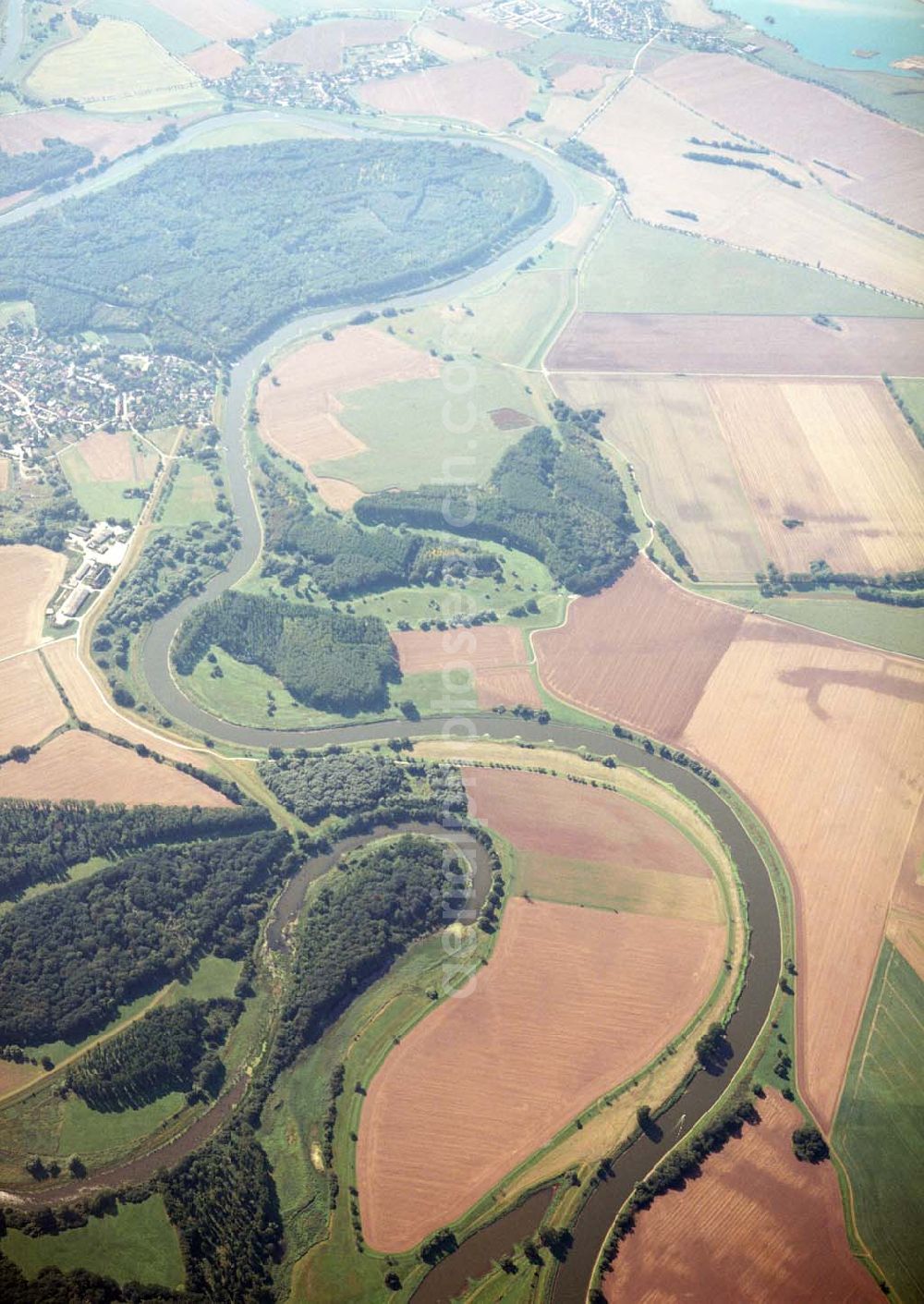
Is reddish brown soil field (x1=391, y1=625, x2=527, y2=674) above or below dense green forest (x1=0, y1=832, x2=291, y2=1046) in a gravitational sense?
above

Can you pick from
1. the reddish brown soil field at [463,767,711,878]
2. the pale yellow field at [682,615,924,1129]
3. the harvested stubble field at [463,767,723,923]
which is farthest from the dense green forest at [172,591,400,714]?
the pale yellow field at [682,615,924,1129]

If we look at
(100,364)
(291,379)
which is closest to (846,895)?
(291,379)

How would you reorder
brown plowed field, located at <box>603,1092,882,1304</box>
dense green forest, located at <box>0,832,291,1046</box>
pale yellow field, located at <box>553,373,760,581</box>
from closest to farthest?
brown plowed field, located at <box>603,1092,882,1304</box> → dense green forest, located at <box>0,832,291,1046</box> → pale yellow field, located at <box>553,373,760,581</box>

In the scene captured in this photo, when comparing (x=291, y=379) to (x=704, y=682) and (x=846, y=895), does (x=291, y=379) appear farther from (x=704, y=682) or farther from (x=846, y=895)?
(x=846, y=895)

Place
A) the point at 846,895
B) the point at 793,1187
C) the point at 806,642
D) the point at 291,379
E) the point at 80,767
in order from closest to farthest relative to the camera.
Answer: the point at 793,1187 < the point at 846,895 < the point at 80,767 < the point at 806,642 < the point at 291,379

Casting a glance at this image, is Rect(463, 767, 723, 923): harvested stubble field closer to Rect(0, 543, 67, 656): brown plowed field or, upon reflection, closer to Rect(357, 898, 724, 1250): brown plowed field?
Rect(357, 898, 724, 1250): brown plowed field

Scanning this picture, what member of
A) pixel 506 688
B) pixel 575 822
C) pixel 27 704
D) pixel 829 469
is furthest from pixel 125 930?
pixel 829 469
